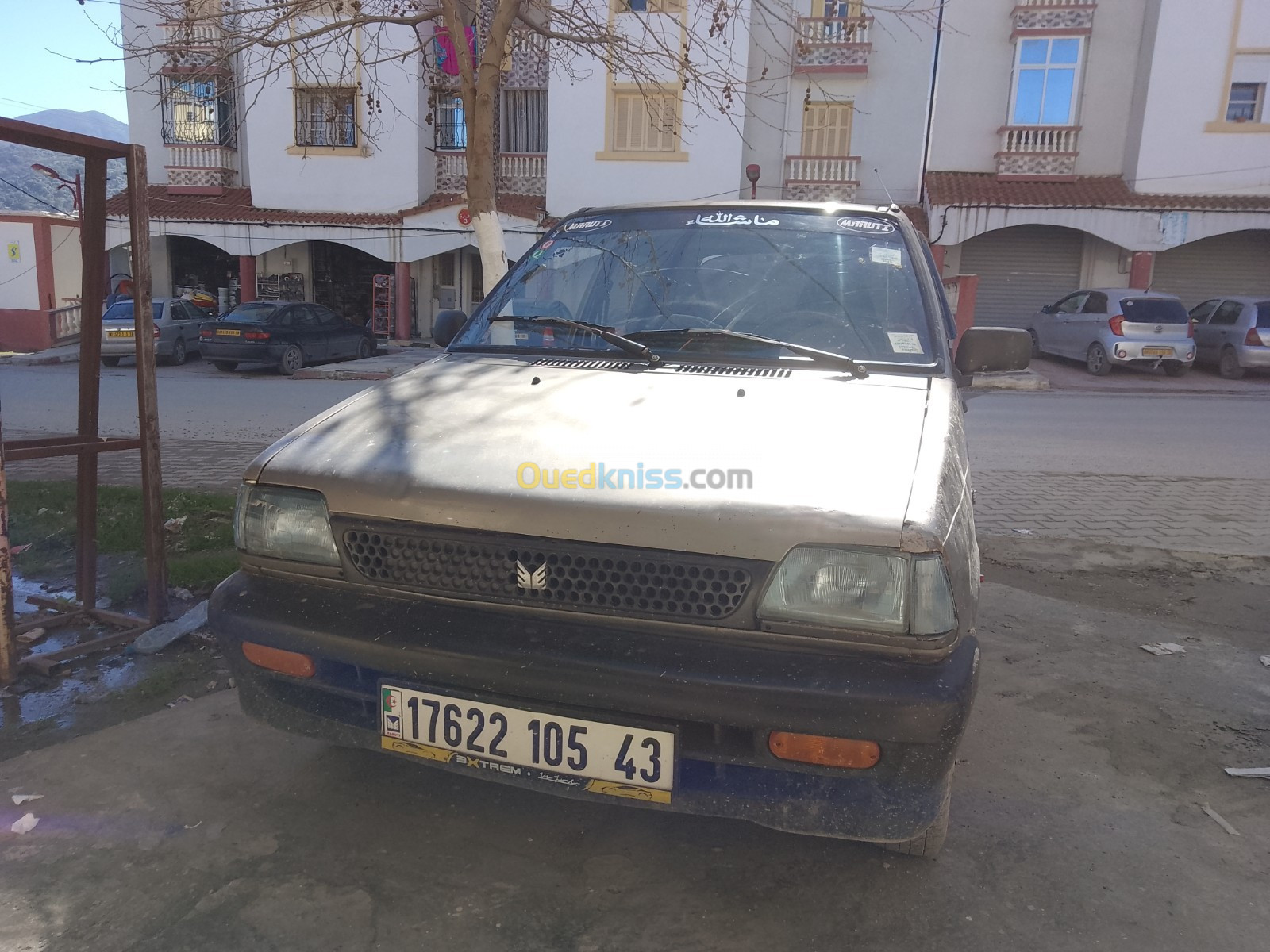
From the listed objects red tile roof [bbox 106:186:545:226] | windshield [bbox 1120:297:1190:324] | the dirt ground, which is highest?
red tile roof [bbox 106:186:545:226]

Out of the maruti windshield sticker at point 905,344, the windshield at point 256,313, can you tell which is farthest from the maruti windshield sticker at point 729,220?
the windshield at point 256,313

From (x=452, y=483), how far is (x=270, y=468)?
60 centimetres

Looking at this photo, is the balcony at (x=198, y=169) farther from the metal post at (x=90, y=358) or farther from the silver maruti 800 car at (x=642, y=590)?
the silver maruti 800 car at (x=642, y=590)

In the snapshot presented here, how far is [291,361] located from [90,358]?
561 inches

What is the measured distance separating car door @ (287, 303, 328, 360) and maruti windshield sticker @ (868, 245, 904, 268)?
16.3 meters

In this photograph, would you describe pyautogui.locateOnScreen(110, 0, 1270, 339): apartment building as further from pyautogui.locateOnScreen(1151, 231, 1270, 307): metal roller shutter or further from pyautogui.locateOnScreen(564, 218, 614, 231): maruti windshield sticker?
pyautogui.locateOnScreen(564, 218, 614, 231): maruti windshield sticker

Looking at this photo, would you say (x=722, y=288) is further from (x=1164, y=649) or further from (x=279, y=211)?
(x=279, y=211)

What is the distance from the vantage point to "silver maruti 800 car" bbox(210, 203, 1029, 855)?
2.04m

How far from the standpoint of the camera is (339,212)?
23.3 metres

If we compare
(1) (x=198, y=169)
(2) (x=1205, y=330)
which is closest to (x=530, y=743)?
(2) (x=1205, y=330)

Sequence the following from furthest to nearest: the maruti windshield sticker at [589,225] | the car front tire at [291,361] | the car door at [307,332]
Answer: the car door at [307,332], the car front tire at [291,361], the maruti windshield sticker at [589,225]

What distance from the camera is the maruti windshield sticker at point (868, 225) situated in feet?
11.4

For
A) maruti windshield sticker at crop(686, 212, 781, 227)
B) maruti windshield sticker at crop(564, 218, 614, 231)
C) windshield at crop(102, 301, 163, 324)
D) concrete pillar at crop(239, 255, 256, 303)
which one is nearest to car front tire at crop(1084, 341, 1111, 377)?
maruti windshield sticker at crop(686, 212, 781, 227)

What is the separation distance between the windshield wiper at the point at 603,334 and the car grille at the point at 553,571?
980 millimetres
